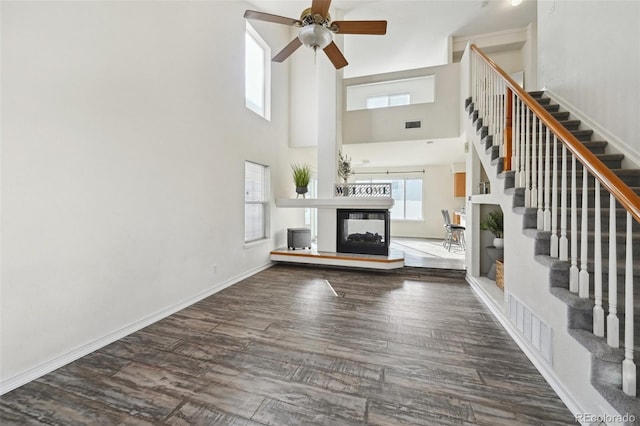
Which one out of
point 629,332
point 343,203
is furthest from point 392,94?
point 629,332

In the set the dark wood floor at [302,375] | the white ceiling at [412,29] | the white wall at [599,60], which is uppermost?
the white ceiling at [412,29]

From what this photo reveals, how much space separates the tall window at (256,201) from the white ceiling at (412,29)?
2.02 meters

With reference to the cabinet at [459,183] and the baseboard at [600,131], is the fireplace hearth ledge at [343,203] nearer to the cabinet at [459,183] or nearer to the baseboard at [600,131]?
the baseboard at [600,131]

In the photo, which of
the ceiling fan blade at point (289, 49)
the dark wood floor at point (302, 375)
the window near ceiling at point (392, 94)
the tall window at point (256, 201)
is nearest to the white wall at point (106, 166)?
the dark wood floor at point (302, 375)

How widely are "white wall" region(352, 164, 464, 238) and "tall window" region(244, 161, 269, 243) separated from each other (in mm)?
4961

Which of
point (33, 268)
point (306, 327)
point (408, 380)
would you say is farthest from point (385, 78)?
point (33, 268)

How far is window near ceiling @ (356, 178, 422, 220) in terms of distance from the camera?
8.25m

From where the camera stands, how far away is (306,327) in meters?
2.51

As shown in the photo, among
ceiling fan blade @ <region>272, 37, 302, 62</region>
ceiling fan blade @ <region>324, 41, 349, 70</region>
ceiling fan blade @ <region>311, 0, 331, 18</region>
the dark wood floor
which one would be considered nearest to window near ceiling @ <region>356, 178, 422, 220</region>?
ceiling fan blade @ <region>324, 41, 349, 70</region>

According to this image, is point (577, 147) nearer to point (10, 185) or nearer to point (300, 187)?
point (10, 185)

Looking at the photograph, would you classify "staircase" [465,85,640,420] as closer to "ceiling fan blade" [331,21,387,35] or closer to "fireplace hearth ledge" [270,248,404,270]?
"ceiling fan blade" [331,21,387,35]

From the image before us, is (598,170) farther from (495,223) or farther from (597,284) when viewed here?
(495,223)

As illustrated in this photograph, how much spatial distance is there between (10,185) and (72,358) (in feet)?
4.33

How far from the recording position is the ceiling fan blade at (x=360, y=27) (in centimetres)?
250
